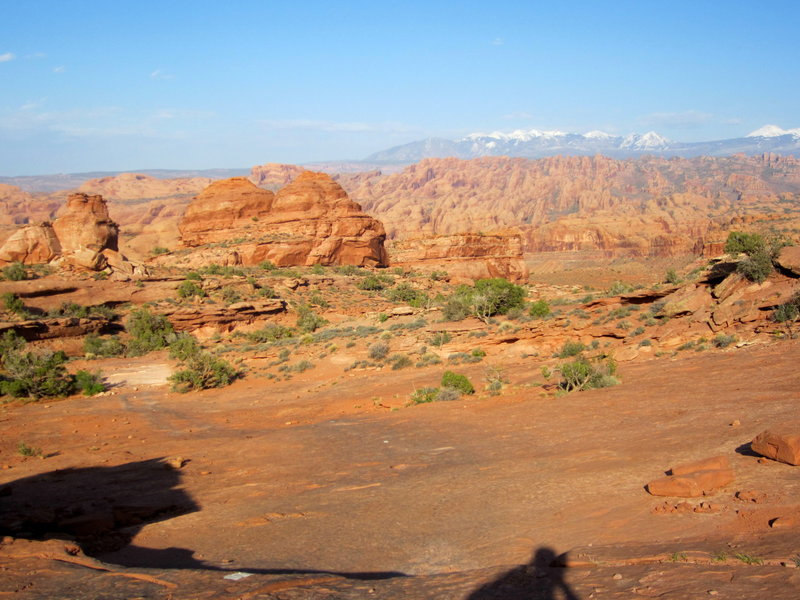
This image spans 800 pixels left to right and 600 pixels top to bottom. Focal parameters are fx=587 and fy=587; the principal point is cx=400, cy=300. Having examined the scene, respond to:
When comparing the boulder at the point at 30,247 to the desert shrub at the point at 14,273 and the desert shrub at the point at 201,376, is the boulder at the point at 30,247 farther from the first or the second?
the desert shrub at the point at 201,376

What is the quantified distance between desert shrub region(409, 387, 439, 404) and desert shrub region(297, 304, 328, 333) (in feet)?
53.2

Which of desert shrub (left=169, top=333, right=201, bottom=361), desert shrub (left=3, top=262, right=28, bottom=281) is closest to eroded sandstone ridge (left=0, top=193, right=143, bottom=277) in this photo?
desert shrub (left=3, top=262, right=28, bottom=281)

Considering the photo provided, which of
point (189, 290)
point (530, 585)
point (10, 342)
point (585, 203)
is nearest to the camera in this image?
point (530, 585)

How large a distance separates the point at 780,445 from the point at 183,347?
24.4 meters

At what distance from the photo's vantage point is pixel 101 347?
28562 mm

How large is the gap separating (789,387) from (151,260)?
46.3 metres

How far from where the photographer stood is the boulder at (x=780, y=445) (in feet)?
21.2

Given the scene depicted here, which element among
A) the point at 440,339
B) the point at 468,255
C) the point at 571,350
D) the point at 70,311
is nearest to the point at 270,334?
the point at 70,311

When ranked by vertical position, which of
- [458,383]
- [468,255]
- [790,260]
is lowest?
[458,383]

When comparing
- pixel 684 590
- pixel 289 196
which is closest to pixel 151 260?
pixel 289 196

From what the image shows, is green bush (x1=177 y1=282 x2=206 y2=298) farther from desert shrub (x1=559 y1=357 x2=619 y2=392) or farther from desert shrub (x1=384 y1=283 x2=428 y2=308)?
desert shrub (x1=559 y1=357 x2=619 y2=392)

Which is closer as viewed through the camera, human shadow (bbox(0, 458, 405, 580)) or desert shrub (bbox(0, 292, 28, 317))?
human shadow (bbox(0, 458, 405, 580))

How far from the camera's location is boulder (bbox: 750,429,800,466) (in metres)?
6.47

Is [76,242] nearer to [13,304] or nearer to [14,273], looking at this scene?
[14,273]
